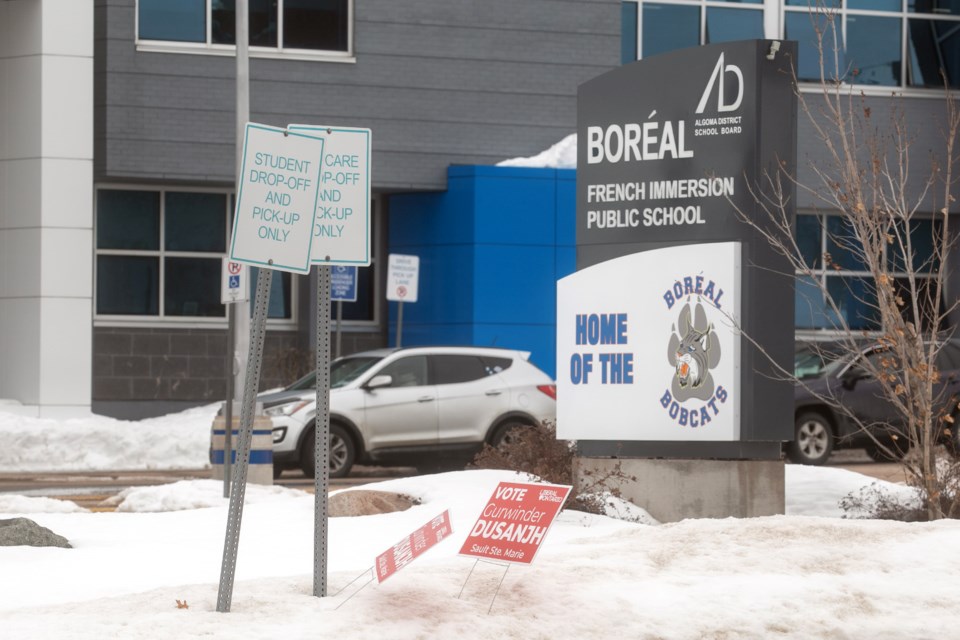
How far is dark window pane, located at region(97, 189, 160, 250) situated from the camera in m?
27.2

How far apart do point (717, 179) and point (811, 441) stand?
9.33 m

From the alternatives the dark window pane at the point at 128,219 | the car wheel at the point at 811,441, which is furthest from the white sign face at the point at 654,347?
the dark window pane at the point at 128,219

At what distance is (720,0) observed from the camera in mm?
30484

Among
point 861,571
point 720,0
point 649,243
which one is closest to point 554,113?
point 720,0

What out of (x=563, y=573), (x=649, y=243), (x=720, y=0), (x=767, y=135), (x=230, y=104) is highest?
(x=720, y=0)

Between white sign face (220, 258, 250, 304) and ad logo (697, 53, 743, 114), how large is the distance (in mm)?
5467

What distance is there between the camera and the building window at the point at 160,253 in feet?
89.4

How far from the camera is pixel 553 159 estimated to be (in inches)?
1105

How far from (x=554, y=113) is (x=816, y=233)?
6161mm

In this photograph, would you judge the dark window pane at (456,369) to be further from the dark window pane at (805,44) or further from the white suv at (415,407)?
the dark window pane at (805,44)

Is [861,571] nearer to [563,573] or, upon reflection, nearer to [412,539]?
[563,573]

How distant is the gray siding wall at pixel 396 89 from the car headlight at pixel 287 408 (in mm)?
8418

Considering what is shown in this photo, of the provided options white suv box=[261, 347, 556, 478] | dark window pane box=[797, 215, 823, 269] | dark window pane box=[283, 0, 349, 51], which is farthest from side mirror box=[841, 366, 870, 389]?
dark window pane box=[283, 0, 349, 51]

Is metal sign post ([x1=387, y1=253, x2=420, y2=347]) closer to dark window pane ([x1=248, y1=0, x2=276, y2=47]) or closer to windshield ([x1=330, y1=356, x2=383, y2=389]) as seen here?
windshield ([x1=330, y1=356, x2=383, y2=389])
